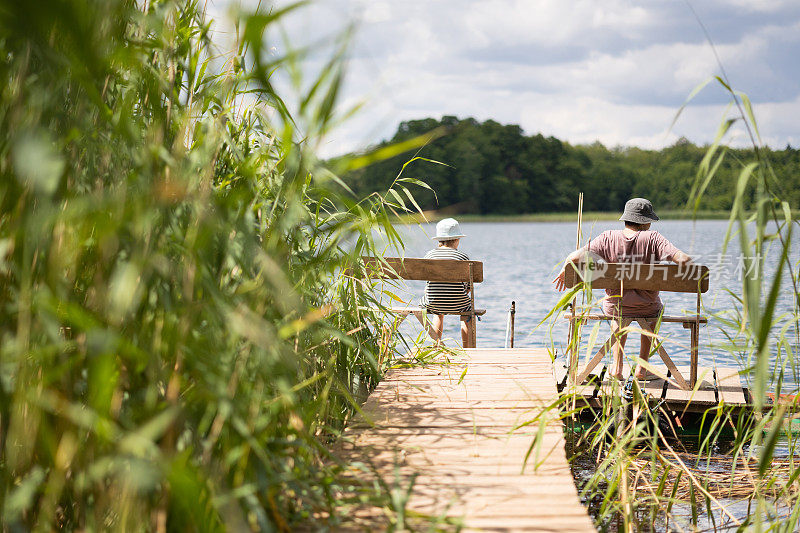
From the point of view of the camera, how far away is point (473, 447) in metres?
2.22

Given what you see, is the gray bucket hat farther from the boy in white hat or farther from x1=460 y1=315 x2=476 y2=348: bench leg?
x1=460 y1=315 x2=476 y2=348: bench leg

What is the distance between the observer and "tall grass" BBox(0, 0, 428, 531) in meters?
1.19

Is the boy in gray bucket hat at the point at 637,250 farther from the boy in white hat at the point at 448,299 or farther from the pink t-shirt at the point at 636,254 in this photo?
the boy in white hat at the point at 448,299

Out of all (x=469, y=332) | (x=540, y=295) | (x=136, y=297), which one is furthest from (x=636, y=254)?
(x=540, y=295)

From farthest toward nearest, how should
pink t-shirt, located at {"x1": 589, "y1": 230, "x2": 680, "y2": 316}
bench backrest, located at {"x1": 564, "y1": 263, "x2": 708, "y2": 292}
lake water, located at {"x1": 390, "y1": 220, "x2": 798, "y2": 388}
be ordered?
1. pink t-shirt, located at {"x1": 589, "y1": 230, "x2": 680, "y2": 316}
2. bench backrest, located at {"x1": 564, "y1": 263, "x2": 708, "y2": 292}
3. lake water, located at {"x1": 390, "y1": 220, "x2": 798, "y2": 388}

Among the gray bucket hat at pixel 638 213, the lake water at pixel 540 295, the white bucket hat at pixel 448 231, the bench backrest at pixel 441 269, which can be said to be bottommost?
the lake water at pixel 540 295

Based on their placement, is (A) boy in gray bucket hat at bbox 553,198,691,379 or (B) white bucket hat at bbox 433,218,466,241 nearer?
(A) boy in gray bucket hat at bbox 553,198,691,379

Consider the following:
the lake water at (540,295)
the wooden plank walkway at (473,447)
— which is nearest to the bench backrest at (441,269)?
the lake water at (540,295)

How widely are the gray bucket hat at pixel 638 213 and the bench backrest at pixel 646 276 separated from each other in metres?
0.49

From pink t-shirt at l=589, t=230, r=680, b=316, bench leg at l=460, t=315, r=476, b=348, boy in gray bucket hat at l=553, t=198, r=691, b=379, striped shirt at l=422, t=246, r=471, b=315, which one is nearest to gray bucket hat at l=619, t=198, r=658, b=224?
boy in gray bucket hat at l=553, t=198, r=691, b=379

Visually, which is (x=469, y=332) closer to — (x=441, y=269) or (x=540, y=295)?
(x=441, y=269)

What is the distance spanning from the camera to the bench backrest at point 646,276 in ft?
14.9

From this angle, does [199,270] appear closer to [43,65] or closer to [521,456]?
[43,65]

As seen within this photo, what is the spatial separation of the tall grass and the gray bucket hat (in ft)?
13.1
